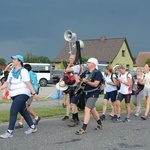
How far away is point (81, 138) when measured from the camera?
308 inches

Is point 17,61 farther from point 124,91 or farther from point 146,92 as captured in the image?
point 146,92

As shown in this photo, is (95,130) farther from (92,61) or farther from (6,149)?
(6,149)

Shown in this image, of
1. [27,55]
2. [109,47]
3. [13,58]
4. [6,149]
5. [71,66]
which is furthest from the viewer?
[27,55]

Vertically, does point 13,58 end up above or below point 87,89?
above

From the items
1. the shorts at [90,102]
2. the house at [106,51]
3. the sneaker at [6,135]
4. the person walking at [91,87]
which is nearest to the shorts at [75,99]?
the person walking at [91,87]

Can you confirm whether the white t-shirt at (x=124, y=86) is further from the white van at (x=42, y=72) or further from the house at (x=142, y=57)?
the house at (x=142, y=57)

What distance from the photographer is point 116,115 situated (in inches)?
415

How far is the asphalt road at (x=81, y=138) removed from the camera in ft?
22.9

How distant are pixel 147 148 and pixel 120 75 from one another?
4.26m

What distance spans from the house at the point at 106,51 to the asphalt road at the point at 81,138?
50.6 meters

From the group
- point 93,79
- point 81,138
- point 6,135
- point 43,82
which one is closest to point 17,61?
point 6,135

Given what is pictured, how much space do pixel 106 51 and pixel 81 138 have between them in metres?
54.4

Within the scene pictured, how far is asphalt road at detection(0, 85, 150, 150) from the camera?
22.9ft

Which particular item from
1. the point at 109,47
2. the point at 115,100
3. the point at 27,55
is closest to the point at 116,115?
the point at 115,100
